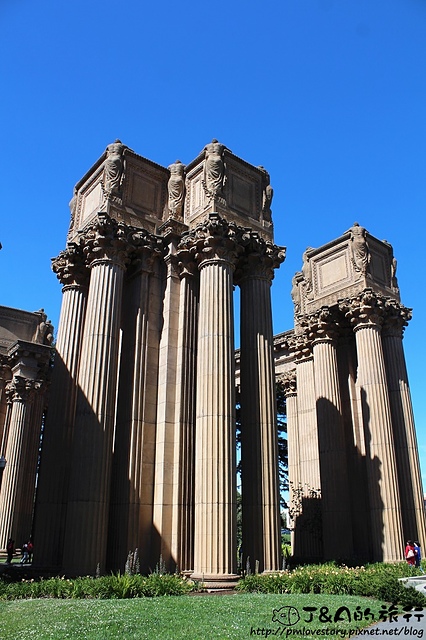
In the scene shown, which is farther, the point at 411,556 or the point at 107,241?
the point at 411,556

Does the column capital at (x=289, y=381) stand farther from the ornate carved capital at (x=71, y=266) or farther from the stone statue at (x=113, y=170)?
the stone statue at (x=113, y=170)

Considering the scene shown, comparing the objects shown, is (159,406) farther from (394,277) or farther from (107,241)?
(394,277)

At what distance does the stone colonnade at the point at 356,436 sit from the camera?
94.3 ft

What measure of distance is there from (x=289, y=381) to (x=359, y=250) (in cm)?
1106

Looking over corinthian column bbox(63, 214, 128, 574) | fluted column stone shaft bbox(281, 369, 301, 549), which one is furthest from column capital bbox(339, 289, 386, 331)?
corinthian column bbox(63, 214, 128, 574)

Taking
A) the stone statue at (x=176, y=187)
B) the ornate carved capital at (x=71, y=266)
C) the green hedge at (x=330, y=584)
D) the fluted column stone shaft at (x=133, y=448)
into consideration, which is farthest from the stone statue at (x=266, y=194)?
the green hedge at (x=330, y=584)

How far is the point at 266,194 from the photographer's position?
26484 mm

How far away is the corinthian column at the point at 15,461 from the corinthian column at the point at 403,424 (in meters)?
22.5

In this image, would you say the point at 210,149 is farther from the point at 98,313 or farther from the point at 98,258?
the point at 98,313

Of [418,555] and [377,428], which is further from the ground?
[377,428]

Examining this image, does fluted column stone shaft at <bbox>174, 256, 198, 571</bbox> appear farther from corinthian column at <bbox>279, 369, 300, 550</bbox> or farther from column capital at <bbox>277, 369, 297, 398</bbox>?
column capital at <bbox>277, 369, 297, 398</bbox>

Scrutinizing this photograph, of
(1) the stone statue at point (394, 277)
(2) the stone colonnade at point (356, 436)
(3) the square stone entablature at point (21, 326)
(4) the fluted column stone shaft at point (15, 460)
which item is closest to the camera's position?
(2) the stone colonnade at point (356, 436)

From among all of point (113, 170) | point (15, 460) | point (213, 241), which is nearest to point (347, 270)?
point (213, 241)

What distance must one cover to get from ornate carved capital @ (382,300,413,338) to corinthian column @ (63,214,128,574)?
1680 centimetres
